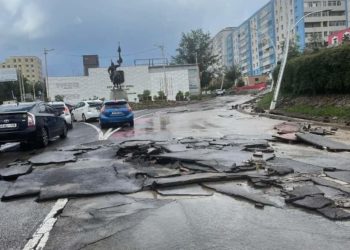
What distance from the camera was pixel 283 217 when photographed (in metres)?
5.87

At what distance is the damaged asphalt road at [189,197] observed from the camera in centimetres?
515

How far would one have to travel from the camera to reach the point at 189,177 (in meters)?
8.22

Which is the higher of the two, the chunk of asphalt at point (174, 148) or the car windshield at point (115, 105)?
the car windshield at point (115, 105)

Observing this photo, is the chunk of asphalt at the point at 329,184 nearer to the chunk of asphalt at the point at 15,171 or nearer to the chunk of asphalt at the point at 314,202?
the chunk of asphalt at the point at 314,202

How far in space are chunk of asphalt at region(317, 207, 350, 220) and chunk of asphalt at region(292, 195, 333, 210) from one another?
0.13 m

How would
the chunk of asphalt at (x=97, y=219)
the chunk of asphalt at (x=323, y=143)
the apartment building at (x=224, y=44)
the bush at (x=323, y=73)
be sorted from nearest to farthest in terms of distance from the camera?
the chunk of asphalt at (x=97, y=219) < the chunk of asphalt at (x=323, y=143) < the bush at (x=323, y=73) < the apartment building at (x=224, y=44)

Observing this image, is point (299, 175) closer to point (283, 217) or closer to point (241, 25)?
point (283, 217)

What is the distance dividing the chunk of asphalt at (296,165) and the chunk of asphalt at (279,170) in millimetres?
153

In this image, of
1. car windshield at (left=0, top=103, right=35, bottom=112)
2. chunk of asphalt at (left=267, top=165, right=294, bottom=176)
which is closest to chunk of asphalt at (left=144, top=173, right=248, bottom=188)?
chunk of asphalt at (left=267, top=165, right=294, bottom=176)

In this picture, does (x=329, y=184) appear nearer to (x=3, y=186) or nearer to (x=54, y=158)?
(x=3, y=186)

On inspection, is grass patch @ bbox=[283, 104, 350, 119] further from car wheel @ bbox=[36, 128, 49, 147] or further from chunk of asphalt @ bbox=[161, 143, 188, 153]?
car wheel @ bbox=[36, 128, 49, 147]

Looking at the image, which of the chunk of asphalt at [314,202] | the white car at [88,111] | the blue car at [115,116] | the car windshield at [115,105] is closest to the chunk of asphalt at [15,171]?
the chunk of asphalt at [314,202]

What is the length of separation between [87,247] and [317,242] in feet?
7.66

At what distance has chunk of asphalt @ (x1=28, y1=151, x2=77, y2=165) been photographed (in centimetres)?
1095
